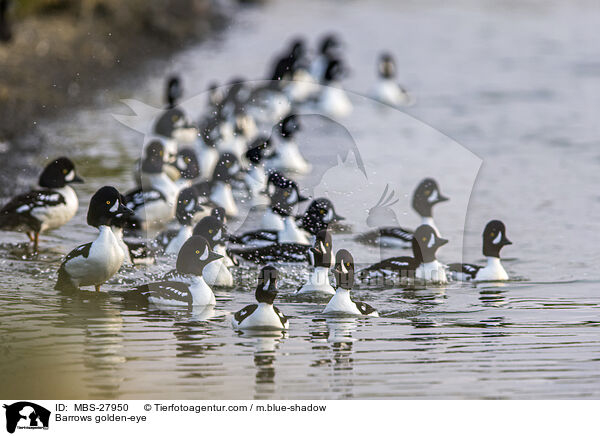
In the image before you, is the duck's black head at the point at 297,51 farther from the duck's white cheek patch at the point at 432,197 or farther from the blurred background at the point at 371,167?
the duck's white cheek patch at the point at 432,197

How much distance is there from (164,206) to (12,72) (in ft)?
20.0

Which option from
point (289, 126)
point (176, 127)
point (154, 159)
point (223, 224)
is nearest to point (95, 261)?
point (223, 224)

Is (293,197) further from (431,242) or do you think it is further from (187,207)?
(431,242)

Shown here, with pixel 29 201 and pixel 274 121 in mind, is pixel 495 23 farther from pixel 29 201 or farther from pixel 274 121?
pixel 29 201

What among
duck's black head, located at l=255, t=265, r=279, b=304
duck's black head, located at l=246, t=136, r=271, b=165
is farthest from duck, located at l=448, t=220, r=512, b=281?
duck's black head, located at l=246, t=136, r=271, b=165

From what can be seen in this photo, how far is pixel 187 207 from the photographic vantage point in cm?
1020

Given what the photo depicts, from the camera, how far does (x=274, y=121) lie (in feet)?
52.1

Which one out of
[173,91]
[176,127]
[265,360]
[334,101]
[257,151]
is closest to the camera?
[265,360]

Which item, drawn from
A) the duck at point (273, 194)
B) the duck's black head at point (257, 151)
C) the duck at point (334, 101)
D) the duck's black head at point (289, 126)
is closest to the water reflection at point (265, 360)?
the duck at point (273, 194)
